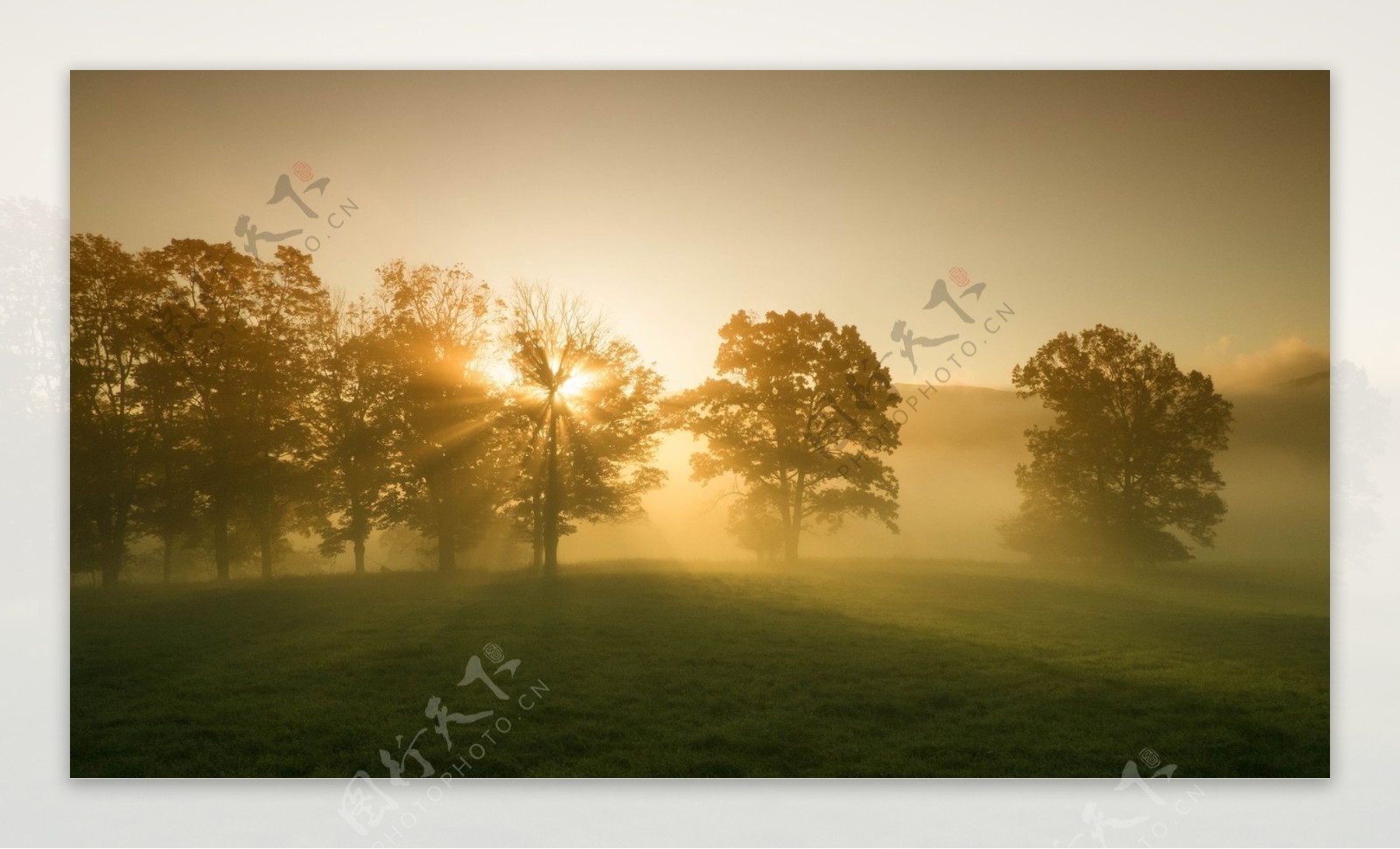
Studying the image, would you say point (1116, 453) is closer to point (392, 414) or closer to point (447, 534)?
point (447, 534)

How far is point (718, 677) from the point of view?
520cm

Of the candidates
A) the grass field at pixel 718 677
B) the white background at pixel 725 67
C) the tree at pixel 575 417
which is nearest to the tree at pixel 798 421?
the tree at pixel 575 417

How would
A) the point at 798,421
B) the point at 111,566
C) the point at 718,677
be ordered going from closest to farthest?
the point at 111,566, the point at 718,677, the point at 798,421

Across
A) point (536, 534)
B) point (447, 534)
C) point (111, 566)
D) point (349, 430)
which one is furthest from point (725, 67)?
point (111, 566)

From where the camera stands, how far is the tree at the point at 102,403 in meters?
5.10

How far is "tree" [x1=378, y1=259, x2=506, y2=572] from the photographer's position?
5.61 m

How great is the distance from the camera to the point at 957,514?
5660 millimetres

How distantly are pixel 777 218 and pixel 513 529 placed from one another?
307cm

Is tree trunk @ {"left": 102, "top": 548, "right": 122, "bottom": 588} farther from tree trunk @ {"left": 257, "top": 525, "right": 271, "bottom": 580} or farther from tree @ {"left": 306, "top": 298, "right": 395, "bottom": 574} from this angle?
tree @ {"left": 306, "top": 298, "right": 395, "bottom": 574}

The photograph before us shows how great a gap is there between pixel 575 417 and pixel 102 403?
10.5ft

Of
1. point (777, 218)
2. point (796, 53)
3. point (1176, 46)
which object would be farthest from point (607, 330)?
point (1176, 46)

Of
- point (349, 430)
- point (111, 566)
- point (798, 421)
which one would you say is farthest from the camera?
point (798, 421)

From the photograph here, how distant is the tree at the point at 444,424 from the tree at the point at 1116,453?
12.6 ft

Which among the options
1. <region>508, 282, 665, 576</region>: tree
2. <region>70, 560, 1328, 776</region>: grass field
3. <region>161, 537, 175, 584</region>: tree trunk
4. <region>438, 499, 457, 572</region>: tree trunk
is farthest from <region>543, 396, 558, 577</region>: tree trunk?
<region>161, 537, 175, 584</region>: tree trunk
